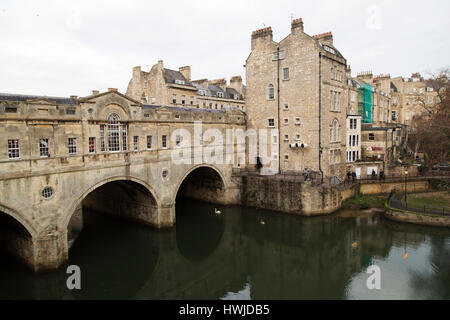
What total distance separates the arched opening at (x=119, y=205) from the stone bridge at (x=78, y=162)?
0.10 meters

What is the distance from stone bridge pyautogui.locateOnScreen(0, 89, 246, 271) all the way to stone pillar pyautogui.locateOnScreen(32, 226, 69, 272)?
46 mm

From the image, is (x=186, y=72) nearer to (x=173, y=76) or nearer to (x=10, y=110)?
(x=173, y=76)

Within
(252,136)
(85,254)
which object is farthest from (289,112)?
(85,254)

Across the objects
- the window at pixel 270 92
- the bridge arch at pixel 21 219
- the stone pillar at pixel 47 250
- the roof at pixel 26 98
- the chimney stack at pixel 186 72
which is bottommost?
the stone pillar at pixel 47 250

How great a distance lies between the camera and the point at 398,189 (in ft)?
97.9

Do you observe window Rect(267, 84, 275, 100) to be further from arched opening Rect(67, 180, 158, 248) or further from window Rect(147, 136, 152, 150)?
arched opening Rect(67, 180, 158, 248)

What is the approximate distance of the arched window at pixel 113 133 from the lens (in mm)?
19531

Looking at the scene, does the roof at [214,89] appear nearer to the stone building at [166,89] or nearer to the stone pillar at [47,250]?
the stone building at [166,89]

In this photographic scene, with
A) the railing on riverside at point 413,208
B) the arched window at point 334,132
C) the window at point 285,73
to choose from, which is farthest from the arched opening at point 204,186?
the railing on riverside at point 413,208

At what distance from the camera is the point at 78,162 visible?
58.1ft

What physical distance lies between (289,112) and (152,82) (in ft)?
57.1

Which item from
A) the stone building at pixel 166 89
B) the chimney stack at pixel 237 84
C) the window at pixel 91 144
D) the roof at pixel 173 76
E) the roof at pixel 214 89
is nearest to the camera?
the window at pixel 91 144

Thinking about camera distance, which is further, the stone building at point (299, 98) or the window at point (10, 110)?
the stone building at point (299, 98)

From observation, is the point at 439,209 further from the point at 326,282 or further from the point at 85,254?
the point at 85,254
